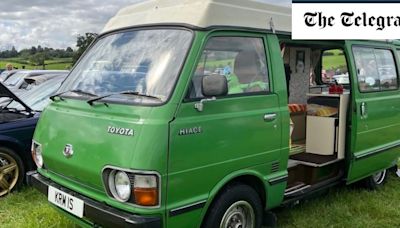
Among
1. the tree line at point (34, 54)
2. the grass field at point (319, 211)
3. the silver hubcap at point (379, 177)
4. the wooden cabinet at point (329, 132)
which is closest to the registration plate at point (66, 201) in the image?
the grass field at point (319, 211)

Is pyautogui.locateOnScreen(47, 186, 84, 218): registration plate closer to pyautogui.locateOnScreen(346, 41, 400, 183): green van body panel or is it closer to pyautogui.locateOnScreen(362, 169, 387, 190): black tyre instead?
pyautogui.locateOnScreen(346, 41, 400, 183): green van body panel

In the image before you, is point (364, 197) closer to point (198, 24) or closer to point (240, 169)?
point (240, 169)

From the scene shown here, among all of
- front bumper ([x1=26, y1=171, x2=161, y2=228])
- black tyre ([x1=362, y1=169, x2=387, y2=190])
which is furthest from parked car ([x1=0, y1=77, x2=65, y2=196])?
black tyre ([x1=362, y1=169, x2=387, y2=190])

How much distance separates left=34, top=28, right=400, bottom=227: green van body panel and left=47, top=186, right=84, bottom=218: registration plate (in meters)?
0.08

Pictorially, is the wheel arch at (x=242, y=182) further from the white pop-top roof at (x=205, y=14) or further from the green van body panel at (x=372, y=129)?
the green van body panel at (x=372, y=129)

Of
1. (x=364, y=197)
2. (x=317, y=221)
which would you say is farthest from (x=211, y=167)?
(x=364, y=197)

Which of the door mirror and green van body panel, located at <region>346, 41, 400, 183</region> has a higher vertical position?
the door mirror

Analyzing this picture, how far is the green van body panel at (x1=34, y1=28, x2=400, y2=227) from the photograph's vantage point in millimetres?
2977

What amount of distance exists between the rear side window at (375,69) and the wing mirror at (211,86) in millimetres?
2499

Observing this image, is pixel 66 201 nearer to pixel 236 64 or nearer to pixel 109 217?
pixel 109 217

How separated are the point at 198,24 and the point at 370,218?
10.5 ft

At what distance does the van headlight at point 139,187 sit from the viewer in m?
2.91

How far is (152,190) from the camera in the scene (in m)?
2.93

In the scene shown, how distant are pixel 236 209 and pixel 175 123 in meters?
1.15
